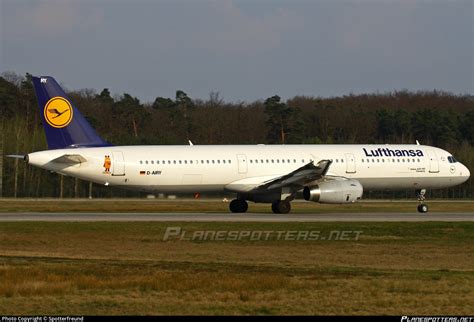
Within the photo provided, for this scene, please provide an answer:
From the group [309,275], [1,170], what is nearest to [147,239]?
[309,275]

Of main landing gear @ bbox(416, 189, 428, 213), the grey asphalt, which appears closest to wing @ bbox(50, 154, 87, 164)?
the grey asphalt

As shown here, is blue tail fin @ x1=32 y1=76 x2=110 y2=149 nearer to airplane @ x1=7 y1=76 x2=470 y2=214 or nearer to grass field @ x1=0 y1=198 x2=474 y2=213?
airplane @ x1=7 y1=76 x2=470 y2=214

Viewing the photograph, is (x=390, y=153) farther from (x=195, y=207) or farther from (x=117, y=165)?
(x=117, y=165)

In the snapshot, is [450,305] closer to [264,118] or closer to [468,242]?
[468,242]

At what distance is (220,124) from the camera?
116 m

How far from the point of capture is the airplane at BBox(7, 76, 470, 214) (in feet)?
155

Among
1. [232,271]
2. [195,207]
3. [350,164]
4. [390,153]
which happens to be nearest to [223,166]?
[350,164]

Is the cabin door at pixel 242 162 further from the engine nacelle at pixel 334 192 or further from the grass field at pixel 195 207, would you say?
the engine nacelle at pixel 334 192

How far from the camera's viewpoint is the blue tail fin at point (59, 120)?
48.6 m

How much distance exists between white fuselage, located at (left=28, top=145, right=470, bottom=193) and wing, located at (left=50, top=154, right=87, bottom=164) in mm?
167

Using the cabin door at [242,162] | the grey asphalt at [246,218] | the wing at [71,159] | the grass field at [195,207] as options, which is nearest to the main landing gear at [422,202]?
the grass field at [195,207]

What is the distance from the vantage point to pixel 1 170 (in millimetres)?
81875

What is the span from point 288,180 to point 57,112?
490 inches

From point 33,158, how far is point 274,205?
12.5 m
